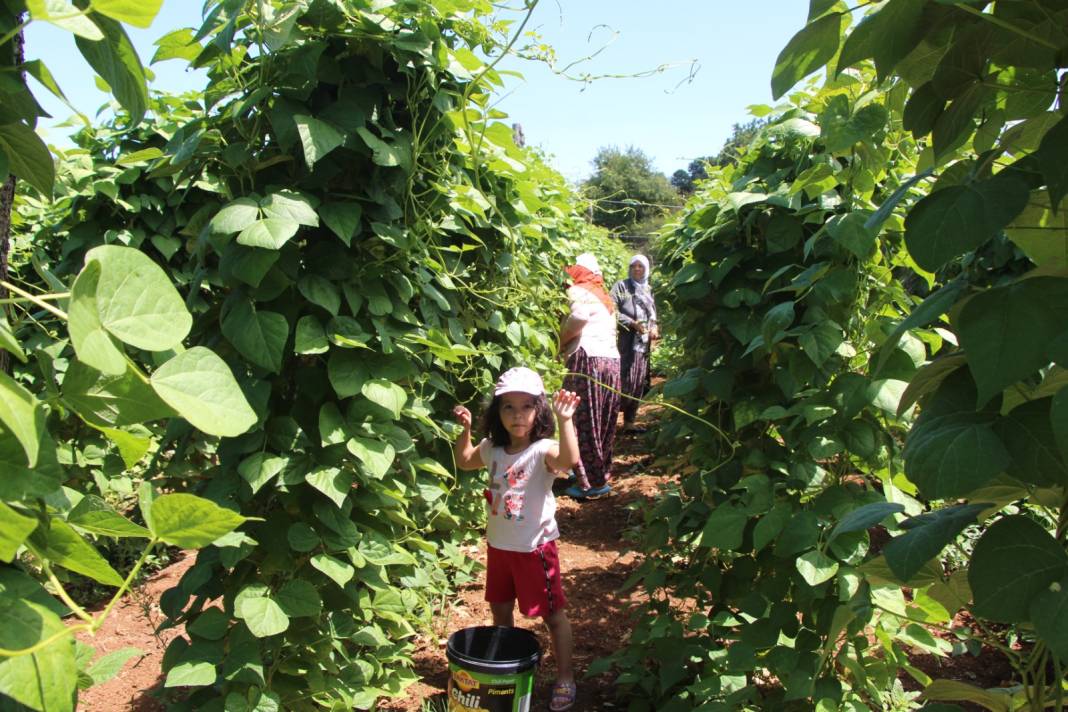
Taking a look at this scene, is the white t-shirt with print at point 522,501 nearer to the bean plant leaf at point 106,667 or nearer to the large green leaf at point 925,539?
the bean plant leaf at point 106,667

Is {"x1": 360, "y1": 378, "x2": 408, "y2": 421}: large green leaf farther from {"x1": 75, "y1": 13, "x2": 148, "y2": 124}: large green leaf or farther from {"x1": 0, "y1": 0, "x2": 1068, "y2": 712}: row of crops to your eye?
{"x1": 75, "y1": 13, "x2": 148, "y2": 124}: large green leaf

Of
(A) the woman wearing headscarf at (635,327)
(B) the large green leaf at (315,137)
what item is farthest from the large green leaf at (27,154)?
(A) the woman wearing headscarf at (635,327)

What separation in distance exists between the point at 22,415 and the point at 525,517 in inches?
103

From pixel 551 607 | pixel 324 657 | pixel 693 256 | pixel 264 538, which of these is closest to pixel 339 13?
pixel 264 538

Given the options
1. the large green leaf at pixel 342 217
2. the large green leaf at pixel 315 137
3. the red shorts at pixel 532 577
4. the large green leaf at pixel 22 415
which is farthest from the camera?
the red shorts at pixel 532 577

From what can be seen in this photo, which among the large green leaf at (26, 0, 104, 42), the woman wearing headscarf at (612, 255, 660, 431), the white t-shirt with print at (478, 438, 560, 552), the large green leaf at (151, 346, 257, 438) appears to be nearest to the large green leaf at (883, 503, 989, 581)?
the large green leaf at (151, 346, 257, 438)

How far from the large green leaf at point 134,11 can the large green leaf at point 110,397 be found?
0.31 meters

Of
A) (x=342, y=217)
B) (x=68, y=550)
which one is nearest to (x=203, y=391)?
(x=68, y=550)

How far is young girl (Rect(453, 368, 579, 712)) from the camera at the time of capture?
3.04 metres

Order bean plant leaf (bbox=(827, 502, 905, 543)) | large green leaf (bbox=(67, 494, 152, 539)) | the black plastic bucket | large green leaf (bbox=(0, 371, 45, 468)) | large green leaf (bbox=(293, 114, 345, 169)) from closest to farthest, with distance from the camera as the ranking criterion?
large green leaf (bbox=(0, 371, 45, 468)) → large green leaf (bbox=(67, 494, 152, 539)) → bean plant leaf (bbox=(827, 502, 905, 543)) → large green leaf (bbox=(293, 114, 345, 169)) → the black plastic bucket

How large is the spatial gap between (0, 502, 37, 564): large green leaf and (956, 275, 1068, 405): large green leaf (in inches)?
35.0

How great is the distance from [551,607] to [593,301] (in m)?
3.16

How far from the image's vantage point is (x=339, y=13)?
1.80 m

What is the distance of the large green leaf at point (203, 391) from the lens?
67cm
